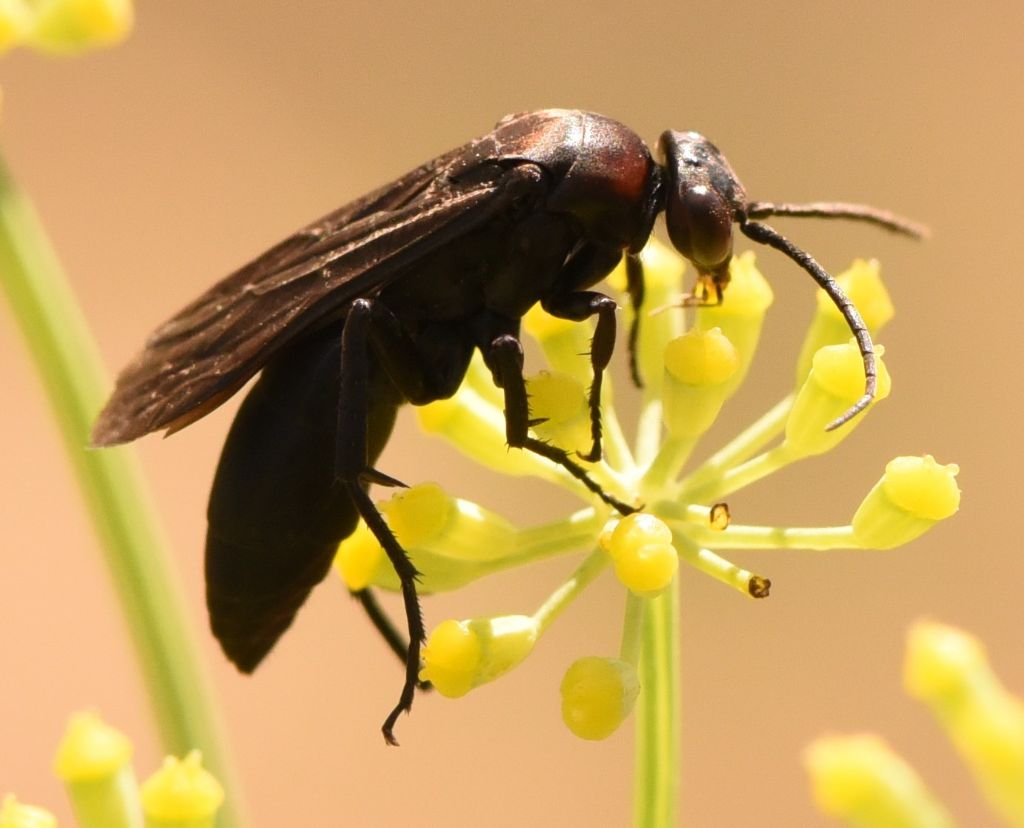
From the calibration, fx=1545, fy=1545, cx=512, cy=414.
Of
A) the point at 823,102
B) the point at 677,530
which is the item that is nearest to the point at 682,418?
the point at 677,530

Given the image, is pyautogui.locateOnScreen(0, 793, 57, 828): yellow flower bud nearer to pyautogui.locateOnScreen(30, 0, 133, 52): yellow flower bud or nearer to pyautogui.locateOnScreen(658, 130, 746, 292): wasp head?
pyautogui.locateOnScreen(30, 0, 133, 52): yellow flower bud

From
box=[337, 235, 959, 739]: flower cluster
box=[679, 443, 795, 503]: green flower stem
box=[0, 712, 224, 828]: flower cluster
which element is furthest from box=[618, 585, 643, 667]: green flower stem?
box=[0, 712, 224, 828]: flower cluster

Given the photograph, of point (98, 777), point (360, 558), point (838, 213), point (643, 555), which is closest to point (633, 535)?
point (643, 555)

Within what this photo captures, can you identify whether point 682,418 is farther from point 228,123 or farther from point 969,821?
point 228,123

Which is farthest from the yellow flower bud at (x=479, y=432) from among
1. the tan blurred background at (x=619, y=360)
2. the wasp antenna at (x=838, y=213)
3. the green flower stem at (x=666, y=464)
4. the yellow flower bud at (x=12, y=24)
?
the tan blurred background at (x=619, y=360)

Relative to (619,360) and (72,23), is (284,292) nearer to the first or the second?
(72,23)

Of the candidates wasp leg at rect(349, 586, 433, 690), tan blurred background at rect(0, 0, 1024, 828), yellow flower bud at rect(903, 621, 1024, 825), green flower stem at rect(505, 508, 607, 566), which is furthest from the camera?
tan blurred background at rect(0, 0, 1024, 828)

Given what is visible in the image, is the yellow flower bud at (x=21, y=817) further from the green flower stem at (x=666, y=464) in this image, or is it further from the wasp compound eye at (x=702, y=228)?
the wasp compound eye at (x=702, y=228)
